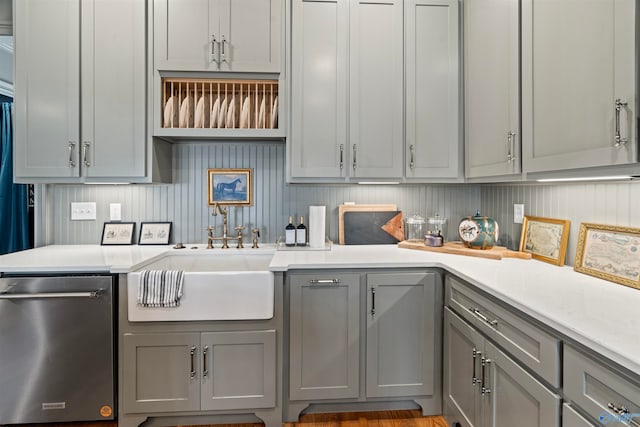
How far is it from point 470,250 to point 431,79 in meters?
1.07

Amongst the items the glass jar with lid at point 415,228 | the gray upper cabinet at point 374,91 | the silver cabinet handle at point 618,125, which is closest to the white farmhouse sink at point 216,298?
the gray upper cabinet at point 374,91

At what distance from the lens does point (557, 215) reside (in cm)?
190

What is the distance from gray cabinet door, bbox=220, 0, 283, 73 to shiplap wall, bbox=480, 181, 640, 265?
65.5 inches

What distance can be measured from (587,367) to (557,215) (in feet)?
3.72

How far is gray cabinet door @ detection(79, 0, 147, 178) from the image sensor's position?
215 cm

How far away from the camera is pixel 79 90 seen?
2152mm

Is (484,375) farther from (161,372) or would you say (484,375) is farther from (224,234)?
(224,234)

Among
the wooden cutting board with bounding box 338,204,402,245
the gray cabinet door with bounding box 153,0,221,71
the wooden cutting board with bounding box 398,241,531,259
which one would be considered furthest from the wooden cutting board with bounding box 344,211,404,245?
the gray cabinet door with bounding box 153,0,221,71

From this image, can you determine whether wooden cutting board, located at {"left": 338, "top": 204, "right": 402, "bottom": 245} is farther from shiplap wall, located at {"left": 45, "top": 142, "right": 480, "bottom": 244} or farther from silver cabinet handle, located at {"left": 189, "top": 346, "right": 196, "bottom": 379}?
silver cabinet handle, located at {"left": 189, "top": 346, "right": 196, "bottom": 379}

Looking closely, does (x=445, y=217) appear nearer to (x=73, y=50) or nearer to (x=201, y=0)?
(x=201, y=0)

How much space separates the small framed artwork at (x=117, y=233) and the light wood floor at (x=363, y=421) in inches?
42.2

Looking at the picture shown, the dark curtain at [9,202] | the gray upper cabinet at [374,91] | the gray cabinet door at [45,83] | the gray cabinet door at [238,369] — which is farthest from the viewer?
the dark curtain at [9,202]

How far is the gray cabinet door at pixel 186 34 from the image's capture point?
2.18m

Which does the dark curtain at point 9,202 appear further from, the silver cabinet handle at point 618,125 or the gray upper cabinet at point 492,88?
the silver cabinet handle at point 618,125
